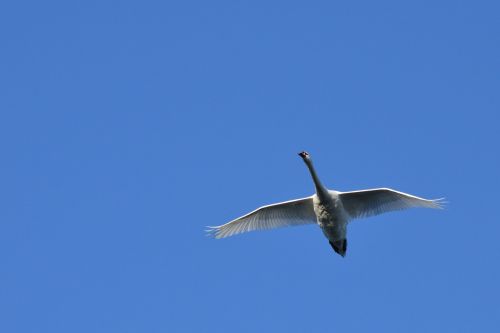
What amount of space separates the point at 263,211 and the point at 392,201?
219 inches

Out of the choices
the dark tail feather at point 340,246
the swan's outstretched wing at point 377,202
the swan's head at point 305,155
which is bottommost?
the dark tail feather at point 340,246

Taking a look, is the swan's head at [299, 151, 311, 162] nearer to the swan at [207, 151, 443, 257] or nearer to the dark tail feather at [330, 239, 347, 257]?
the swan at [207, 151, 443, 257]

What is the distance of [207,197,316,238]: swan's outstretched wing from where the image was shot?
48.7 metres

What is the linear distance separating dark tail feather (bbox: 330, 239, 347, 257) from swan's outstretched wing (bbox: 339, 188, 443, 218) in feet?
3.99

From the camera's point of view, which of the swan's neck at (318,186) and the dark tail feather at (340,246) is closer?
the swan's neck at (318,186)

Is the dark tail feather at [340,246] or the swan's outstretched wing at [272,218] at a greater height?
the swan's outstretched wing at [272,218]

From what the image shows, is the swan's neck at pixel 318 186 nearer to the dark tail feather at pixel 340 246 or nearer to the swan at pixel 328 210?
the swan at pixel 328 210

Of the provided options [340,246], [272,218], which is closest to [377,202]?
[340,246]

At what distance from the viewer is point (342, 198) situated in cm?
4734

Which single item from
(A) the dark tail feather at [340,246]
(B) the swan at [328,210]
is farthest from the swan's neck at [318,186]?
(A) the dark tail feather at [340,246]

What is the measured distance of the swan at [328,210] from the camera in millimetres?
46875

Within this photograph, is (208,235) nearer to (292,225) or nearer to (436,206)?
(292,225)

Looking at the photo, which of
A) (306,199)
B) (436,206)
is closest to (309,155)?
(306,199)

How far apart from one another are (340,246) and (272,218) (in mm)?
3458
